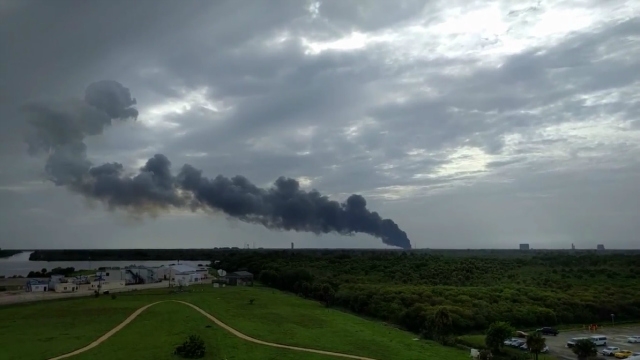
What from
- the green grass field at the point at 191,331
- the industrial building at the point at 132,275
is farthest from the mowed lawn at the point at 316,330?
the industrial building at the point at 132,275

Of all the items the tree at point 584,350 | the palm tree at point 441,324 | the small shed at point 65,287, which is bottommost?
the tree at point 584,350

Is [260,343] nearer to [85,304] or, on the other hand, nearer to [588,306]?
[85,304]

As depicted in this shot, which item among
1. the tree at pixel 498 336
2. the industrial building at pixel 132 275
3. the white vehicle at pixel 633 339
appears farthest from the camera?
the industrial building at pixel 132 275

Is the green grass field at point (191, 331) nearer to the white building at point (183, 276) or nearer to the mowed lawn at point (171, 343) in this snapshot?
the mowed lawn at point (171, 343)

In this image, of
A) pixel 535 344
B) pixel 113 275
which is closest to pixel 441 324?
pixel 535 344

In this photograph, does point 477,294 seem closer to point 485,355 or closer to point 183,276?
point 485,355

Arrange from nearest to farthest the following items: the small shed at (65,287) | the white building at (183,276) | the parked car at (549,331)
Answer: the parked car at (549,331)
the small shed at (65,287)
the white building at (183,276)

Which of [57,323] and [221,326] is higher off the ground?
[57,323]
